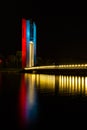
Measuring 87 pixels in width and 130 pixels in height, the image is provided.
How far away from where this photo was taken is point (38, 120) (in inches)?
321

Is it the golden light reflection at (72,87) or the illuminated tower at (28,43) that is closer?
the golden light reflection at (72,87)

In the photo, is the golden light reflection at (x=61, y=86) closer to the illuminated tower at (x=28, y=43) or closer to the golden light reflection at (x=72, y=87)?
the golden light reflection at (x=72, y=87)

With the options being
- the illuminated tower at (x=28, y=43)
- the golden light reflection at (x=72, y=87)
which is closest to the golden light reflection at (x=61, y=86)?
the golden light reflection at (x=72, y=87)

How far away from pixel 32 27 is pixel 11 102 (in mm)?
34743

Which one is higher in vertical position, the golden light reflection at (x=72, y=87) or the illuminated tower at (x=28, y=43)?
the illuminated tower at (x=28, y=43)

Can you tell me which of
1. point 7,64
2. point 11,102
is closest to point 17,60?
point 7,64

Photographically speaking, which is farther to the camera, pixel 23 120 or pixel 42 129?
pixel 23 120

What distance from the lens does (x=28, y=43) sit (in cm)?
4469

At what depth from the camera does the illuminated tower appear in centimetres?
4406

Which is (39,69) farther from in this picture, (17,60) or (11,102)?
(11,102)

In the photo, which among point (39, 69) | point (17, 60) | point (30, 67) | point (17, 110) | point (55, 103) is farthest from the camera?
point (17, 60)

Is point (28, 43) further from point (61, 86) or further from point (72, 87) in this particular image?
point (72, 87)

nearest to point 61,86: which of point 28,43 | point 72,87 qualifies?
point 72,87

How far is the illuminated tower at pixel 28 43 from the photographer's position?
44062mm
